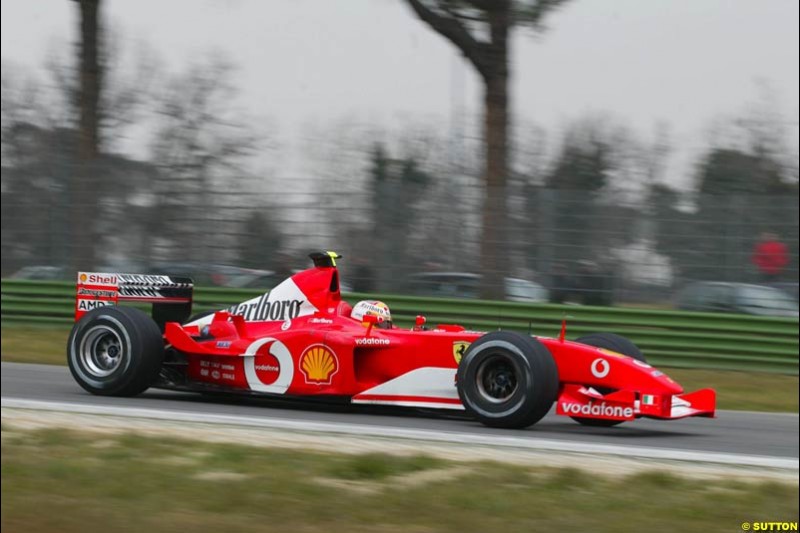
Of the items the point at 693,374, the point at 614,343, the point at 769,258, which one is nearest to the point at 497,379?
the point at 614,343

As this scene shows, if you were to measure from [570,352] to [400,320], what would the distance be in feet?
13.8

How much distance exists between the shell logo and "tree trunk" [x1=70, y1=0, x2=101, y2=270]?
71.6 inches

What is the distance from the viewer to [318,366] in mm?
4527

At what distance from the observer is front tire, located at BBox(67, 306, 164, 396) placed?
2039 millimetres

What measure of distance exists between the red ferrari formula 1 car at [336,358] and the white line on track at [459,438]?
246mm

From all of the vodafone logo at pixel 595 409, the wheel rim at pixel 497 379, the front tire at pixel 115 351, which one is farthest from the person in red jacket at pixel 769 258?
the vodafone logo at pixel 595 409

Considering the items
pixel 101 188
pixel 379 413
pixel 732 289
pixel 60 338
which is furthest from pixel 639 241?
pixel 379 413

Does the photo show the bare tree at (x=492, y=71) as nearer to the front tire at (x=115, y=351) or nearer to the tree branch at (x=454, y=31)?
the tree branch at (x=454, y=31)

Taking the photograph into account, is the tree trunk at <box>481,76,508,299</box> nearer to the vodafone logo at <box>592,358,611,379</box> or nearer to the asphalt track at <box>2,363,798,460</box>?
the asphalt track at <box>2,363,798,460</box>

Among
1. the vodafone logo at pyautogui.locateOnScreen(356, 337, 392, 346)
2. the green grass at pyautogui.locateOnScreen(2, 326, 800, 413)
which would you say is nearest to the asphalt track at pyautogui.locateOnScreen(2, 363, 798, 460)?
the vodafone logo at pyautogui.locateOnScreen(356, 337, 392, 346)

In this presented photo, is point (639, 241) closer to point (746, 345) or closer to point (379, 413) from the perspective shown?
point (746, 345)

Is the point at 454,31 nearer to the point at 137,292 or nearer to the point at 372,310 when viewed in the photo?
the point at 372,310

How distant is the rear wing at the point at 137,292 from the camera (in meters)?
1.85

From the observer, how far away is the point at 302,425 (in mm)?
5664
